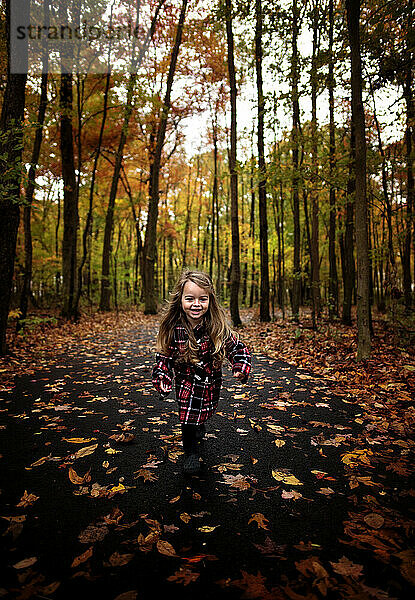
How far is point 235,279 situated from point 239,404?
7.40 m

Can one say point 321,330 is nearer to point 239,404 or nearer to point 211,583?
point 239,404

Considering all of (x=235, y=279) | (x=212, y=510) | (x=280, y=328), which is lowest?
(x=212, y=510)

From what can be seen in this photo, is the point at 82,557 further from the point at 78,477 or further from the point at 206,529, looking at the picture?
the point at 78,477

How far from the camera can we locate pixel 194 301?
9.08ft

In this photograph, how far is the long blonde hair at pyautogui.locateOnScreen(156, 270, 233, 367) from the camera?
108 inches

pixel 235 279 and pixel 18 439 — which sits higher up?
pixel 235 279

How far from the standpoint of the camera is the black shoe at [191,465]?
2668 millimetres

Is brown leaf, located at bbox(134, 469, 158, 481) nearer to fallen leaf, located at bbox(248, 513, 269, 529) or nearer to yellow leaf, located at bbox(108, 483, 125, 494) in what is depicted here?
yellow leaf, located at bbox(108, 483, 125, 494)

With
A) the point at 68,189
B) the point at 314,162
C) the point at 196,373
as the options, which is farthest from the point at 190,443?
the point at 68,189

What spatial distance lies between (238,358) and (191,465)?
3.27ft

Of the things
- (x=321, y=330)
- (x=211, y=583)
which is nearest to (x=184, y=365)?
(x=211, y=583)

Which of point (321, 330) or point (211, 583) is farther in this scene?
point (321, 330)

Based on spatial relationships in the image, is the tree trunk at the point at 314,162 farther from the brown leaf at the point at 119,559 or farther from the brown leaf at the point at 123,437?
the brown leaf at the point at 119,559

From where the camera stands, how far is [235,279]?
11.5m
